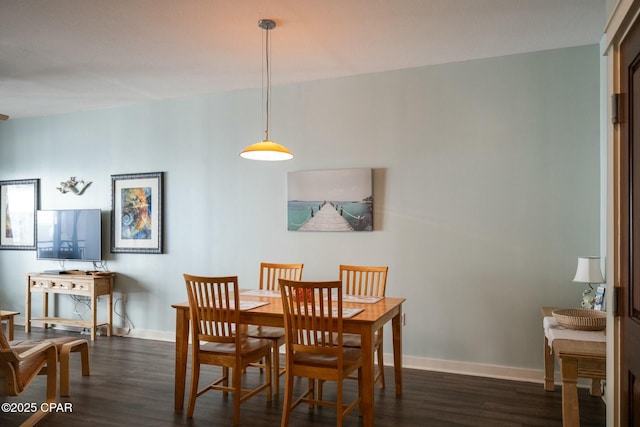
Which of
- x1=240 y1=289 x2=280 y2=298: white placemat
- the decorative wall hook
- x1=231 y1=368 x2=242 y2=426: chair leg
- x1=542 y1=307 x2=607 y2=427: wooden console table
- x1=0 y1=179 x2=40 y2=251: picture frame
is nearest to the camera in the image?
x1=542 y1=307 x2=607 y2=427: wooden console table

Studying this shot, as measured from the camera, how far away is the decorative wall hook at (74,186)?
602 centimetres

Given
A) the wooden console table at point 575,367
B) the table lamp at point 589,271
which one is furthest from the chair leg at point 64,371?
the table lamp at point 589,271

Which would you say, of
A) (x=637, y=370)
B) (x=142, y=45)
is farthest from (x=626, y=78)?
(x=142, y=45)

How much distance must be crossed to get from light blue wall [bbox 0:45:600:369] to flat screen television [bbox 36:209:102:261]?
0.51m

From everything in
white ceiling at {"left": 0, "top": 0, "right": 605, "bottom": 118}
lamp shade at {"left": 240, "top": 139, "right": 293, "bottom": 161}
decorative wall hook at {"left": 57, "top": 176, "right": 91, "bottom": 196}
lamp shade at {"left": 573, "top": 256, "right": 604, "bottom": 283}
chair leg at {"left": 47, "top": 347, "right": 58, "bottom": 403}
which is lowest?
chair leg at {"left": 47, "top": 347, "right": 58, "bottom": 403}

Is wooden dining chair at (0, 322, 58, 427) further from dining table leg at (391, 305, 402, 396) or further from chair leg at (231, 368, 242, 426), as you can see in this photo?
dining table leg at (391, 305, 402, 396)

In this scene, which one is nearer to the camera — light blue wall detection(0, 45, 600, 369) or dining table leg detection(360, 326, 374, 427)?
dining table leg detection(360, 326, 374, 427)

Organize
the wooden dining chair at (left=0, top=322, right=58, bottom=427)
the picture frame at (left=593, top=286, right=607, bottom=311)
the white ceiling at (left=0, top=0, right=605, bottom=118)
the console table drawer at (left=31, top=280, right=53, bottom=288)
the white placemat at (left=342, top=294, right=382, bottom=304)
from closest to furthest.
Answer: the wooden dining chair at (left=0, top=322, right=58, bottom=427), the white ceiling at (left=0, top=0, right=605, bottom=118), the picture frame at (left=593, top=286, right=607, bottom=311), the white placemat at (left=342, top=294, right=382, bottom=304), the console table drawer at (left=31, top=280, right=53, bottom=288)

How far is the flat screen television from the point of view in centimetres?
580

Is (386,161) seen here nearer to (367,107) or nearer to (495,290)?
(367,107)

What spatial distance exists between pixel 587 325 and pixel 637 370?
143 centimetres

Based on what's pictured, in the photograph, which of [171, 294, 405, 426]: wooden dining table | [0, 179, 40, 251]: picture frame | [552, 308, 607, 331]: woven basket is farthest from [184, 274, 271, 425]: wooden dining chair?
[0, 179, 40, 251]: picture frame

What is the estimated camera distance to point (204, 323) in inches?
128

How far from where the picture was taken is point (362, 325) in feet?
9.59
